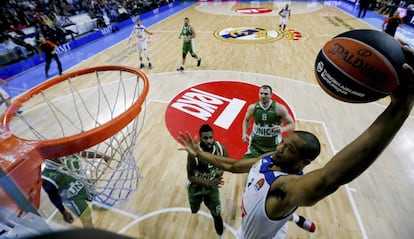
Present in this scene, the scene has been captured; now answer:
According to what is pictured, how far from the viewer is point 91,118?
18.7ft

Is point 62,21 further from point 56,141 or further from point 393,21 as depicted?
point 393,21

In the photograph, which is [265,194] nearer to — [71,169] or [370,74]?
[370,74]

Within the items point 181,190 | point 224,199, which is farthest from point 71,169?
point 224,199

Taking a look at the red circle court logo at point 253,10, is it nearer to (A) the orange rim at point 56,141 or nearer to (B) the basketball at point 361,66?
(A) the orange rim at point 56,141

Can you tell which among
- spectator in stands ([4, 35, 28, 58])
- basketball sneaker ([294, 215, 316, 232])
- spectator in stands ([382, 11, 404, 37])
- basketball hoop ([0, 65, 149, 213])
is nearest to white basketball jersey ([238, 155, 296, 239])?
basketball hoop ([0, 65, 149, 213])

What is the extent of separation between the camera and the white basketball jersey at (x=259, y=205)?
161 cm

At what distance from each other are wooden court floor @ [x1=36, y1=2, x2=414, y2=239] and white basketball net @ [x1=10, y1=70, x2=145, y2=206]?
1.02ft

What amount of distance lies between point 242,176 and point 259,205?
8.34 ft

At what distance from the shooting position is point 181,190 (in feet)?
12.8

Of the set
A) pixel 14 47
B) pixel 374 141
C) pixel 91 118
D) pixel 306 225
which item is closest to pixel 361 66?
pixel 374 141

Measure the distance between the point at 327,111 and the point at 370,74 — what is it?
4.87 m

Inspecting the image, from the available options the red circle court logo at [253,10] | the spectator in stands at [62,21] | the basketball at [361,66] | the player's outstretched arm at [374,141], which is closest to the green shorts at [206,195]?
the basketball at [361,66]

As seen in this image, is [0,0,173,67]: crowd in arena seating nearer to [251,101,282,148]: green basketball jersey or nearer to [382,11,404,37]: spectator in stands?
[251,101,282,148]: green basketball jersey

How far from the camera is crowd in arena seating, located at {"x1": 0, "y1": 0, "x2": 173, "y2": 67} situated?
8.77 meters
